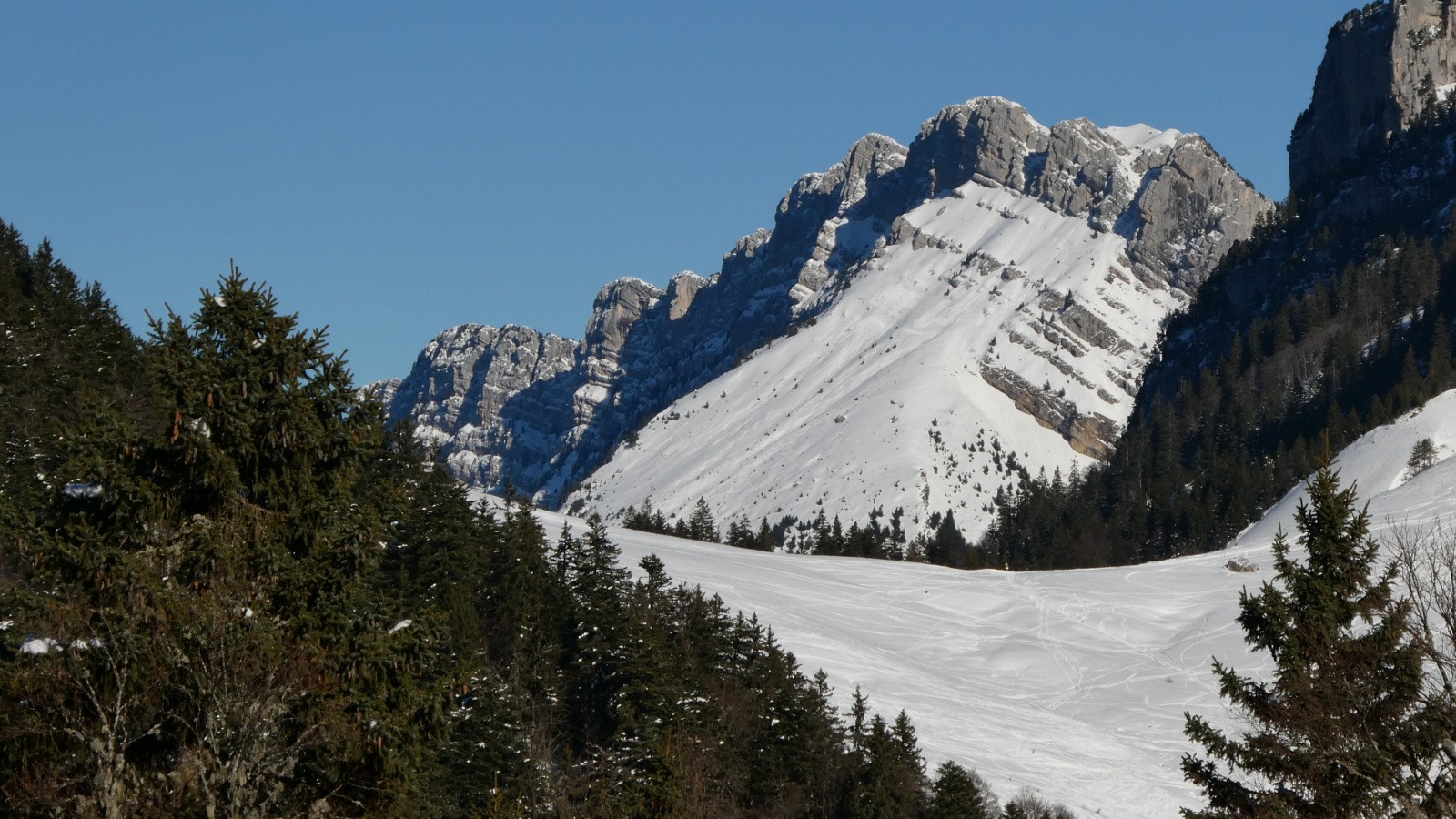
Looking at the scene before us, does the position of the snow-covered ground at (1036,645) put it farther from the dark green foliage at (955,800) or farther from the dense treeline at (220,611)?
the dense treeline at (220,611)

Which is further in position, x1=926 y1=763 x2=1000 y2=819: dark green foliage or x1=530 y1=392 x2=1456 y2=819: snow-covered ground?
x1=530 y1=392 x2=1456 y2=819: snow-covered ground

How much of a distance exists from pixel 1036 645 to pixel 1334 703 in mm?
→ 74029

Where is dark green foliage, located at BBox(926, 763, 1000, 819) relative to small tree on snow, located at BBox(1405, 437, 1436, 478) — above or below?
below

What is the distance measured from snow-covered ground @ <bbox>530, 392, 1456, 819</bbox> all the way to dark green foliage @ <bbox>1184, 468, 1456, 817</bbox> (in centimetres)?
3804

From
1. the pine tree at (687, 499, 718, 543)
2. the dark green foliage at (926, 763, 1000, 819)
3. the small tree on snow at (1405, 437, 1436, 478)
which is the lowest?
the dark green foliage at (926, 763, 1000, 819)

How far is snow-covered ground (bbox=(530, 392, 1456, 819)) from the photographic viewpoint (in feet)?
200

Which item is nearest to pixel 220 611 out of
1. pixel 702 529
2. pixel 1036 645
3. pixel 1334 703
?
pixel 1334 703

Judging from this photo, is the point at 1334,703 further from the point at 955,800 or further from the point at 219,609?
the point at 955,800

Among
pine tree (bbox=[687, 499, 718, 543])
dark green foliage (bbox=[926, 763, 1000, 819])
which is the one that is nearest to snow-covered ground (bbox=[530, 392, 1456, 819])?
dark green foliage (bbox=[926, 763, 1000, 819])

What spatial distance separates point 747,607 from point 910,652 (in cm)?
1071

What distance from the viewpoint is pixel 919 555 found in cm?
14075

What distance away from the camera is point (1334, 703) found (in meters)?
14.5

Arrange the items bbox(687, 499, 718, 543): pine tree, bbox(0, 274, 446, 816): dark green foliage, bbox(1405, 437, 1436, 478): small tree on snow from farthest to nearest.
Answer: bbox(687, 499, 718, 543): pine tree → bbox(1405, 437, 1436, 478): small tree on snow → bbox(0, 274, 446, 816): dark green foliage

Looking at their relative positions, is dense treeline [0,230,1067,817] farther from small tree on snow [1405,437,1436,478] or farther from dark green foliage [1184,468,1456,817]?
small tree on snow [1405,437,1436,478]
